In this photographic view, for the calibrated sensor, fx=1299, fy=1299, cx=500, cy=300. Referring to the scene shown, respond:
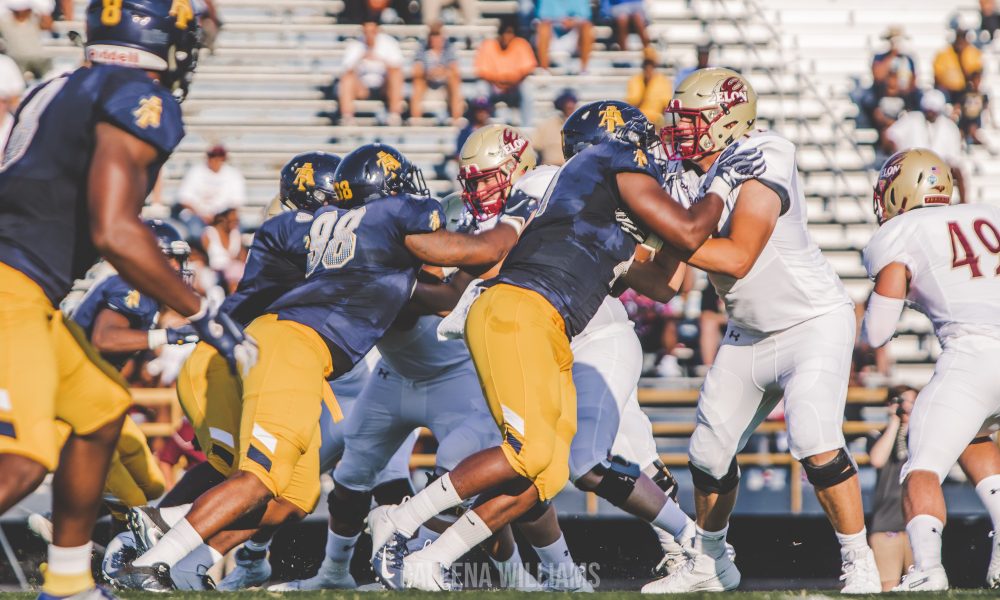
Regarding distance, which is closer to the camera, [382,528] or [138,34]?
[138,34]

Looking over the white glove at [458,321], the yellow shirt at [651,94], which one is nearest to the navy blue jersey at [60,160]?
the white glove at [458,321]

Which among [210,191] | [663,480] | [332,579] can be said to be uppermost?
[210,191]

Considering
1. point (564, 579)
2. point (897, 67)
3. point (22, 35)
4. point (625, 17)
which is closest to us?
point (564, 579)

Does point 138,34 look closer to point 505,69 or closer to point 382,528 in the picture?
point 382,528

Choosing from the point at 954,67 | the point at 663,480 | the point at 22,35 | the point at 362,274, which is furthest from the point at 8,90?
the point at 954,67

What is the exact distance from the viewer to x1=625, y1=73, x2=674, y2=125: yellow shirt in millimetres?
11484

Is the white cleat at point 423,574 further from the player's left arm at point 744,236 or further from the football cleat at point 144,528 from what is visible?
the player's left arm at point 744,236

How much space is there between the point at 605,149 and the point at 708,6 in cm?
955

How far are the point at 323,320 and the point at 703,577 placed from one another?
206cm

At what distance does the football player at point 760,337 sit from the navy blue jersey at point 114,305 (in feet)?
8.58

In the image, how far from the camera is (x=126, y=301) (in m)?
6.18

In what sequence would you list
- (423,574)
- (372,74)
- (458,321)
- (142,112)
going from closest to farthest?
(142,112) → (423,574) → (458,321) → (372,74)

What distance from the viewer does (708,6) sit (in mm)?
13984

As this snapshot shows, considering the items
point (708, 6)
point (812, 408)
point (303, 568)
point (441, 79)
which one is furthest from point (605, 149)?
point (708, 6)
